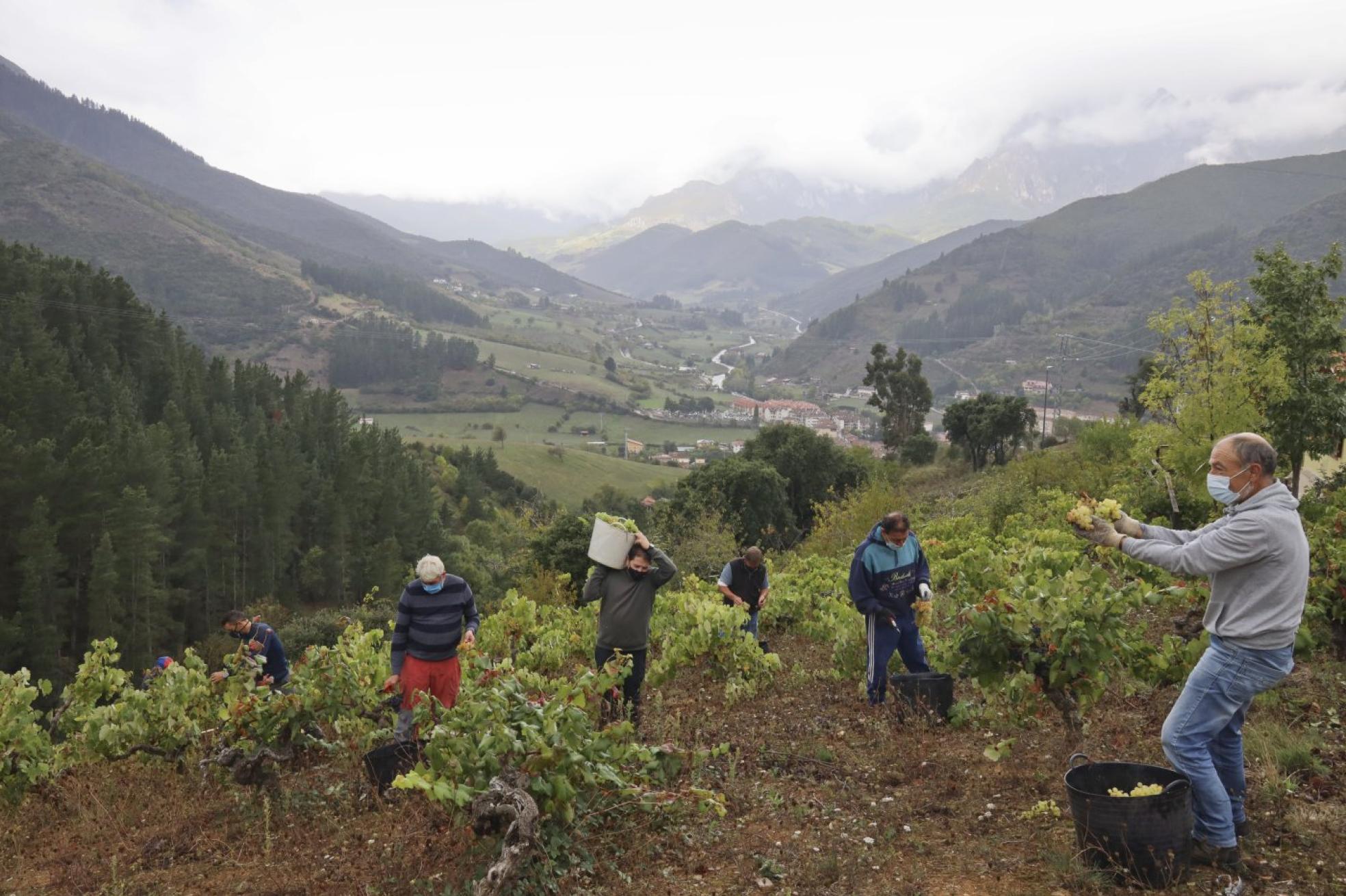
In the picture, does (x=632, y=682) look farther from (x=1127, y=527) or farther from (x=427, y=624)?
(x=1127, y=527)

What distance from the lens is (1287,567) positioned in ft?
14.8

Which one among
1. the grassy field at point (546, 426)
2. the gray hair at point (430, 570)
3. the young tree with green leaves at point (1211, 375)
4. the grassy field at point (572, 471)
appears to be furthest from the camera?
the grassy field at point (546, 426)

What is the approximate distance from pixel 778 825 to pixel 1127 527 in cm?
311

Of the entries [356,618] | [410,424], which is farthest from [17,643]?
[410,424]

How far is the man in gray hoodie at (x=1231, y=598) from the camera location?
4.50 meters

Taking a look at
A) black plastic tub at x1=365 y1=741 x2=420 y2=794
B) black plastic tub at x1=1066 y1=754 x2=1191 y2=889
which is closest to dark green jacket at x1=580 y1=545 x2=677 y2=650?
black plastic tub at x1=365 y1=741 x2=420 y2=794

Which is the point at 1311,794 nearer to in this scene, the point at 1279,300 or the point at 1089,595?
the point at 1089,595

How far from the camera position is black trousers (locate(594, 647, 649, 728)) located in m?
8.20

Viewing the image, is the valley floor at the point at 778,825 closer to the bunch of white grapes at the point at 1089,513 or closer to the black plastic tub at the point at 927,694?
the black plastic tub at the point at 927,694

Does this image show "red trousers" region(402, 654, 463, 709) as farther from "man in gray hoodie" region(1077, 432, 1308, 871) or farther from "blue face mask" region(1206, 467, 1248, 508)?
"blue face mask" region(1206, 467, 1248, 508)

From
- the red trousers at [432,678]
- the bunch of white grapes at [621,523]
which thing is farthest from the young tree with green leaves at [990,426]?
the red trousers at [432,678]

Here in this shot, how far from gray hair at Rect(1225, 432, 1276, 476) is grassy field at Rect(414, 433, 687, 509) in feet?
302

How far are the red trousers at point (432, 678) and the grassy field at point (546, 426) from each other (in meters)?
120

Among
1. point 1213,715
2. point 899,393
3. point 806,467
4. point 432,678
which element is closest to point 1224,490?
point 1213,715
